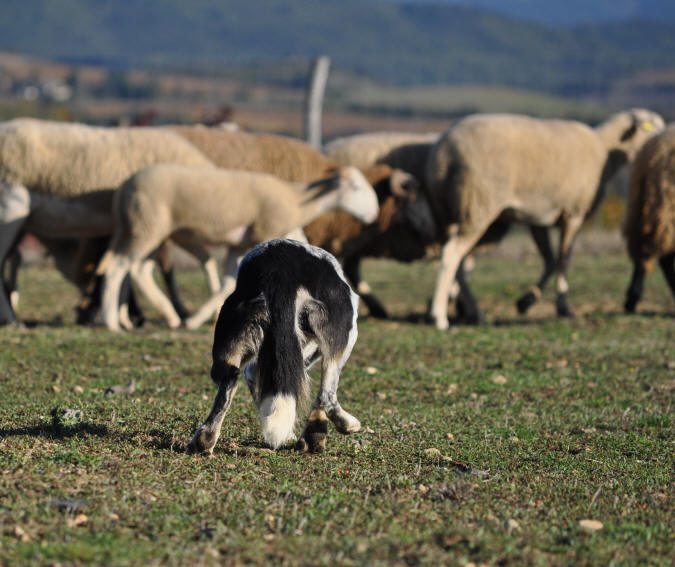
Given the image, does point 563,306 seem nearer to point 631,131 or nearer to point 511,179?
point 511,179

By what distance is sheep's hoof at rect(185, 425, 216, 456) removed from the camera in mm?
4680

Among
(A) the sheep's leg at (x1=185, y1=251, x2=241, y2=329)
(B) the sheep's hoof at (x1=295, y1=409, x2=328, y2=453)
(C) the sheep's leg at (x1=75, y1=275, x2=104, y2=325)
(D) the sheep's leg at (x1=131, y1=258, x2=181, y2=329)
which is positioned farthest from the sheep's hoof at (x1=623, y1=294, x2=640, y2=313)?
(B) the sheep's hoof at (x1=295, y1=409, x2=328, y2=453)

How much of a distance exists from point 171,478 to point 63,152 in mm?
5959

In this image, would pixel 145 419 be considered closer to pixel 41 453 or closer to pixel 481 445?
pixel 41 453

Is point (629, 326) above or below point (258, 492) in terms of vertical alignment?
below

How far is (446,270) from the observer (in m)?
11.0

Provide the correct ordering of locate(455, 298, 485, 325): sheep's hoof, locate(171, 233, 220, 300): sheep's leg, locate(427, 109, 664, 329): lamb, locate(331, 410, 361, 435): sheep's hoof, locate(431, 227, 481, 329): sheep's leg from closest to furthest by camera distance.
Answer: locate(331, 410, 361, 435): sheep's hoof
locate(171, 233, 220, 300): sheep's leg
locate(427, 109, 664, 329): lamb
locate(431, 227, 481, 329): sheep's leg
locate(455, 298, 485, 325): sheep's hoof

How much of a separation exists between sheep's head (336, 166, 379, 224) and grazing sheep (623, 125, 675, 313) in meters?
3.10

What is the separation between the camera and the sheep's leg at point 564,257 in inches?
460

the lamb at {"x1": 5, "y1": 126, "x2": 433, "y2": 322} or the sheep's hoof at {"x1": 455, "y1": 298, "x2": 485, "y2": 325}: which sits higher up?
the lamb at {"x1": 5, "y1": 126, "x2": 433, "y2": 322}

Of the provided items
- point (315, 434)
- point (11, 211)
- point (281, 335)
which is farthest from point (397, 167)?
point (281, 335)

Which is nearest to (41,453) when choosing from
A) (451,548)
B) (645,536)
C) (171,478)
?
(171,478)

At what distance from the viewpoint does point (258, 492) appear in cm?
426

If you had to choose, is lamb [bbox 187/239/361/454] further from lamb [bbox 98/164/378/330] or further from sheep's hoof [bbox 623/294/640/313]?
sheep's hoof [bbox 623/294/640/313]
